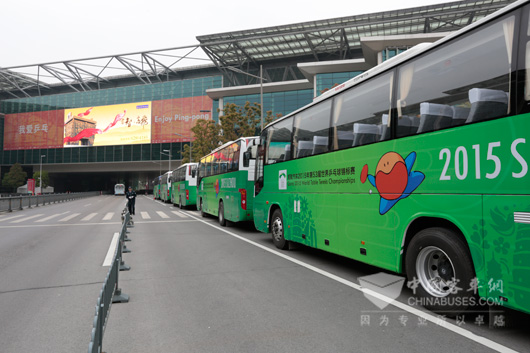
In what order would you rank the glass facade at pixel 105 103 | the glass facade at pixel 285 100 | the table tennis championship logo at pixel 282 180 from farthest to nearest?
1. the glass facade at pixel 105 103
2. the glass facade at pixel 285 100
3. the table tennis championship logo at pixel 282 180

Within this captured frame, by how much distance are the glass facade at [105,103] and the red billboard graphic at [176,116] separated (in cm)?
118

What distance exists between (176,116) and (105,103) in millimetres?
17782

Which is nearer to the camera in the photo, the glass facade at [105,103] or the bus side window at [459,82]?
the bus side window at [459,82]

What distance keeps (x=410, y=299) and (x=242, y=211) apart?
320 inches

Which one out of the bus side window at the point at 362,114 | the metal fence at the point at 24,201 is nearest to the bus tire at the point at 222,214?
the bus side window at the point at 362,114

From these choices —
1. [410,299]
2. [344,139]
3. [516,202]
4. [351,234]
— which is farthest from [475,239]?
[344,139]

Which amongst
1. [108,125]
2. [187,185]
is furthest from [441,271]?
[108,125]

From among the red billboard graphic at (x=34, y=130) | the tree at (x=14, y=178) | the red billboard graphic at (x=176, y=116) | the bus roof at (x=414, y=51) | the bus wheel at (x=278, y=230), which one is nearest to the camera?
the bus roof at (x=414, y=51)

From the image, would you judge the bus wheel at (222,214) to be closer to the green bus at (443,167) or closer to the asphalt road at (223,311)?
the asphalt road at (223,311)

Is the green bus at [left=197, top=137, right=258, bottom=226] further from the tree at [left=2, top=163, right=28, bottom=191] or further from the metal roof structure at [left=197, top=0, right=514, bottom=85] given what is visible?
the tree at [left=2, top=163, right=28, bottom=191]

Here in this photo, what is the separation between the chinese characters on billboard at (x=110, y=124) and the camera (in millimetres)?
70625

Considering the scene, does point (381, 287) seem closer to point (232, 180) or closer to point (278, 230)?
point (278, 230)

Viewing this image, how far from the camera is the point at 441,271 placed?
4199 millimetres

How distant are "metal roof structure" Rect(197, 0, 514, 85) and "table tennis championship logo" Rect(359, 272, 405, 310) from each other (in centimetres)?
3180
